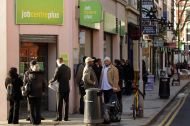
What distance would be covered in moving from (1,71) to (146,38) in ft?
84.3

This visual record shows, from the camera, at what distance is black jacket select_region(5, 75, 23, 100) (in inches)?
676

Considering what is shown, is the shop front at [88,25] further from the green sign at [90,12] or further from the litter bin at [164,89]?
the litter bin at [164,89]

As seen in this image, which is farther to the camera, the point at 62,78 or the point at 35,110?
the point at 62,78

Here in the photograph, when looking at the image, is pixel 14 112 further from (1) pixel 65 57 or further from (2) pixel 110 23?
(2) pixel 110 23

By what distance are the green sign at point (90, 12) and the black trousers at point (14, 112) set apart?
4732 mm

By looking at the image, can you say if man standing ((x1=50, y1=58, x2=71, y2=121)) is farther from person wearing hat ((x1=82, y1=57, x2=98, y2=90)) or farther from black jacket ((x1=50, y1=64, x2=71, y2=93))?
person wearing hat ((x1=82, y1=57, x2=98, y2=90))

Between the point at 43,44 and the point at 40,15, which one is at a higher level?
the point at 40,15

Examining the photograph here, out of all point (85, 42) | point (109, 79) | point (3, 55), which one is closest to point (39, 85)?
point (109, 79)

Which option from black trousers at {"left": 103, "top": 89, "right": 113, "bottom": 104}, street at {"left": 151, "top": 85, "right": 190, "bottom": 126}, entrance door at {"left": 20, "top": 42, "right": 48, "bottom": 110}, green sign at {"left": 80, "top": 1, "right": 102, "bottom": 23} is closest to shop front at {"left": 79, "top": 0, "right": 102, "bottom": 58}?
green sign at {"left": 80, "top": 1, "right": 102, "bottom": 23}

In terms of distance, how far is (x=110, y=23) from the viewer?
2789 cm

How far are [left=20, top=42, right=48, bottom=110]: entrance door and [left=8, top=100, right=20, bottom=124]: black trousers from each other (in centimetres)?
199

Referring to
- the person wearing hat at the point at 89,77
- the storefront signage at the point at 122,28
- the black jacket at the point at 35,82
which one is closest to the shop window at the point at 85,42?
the person wearing hat at the point at 89,77

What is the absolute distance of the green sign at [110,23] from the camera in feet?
86.8

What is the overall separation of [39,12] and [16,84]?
3.08m
